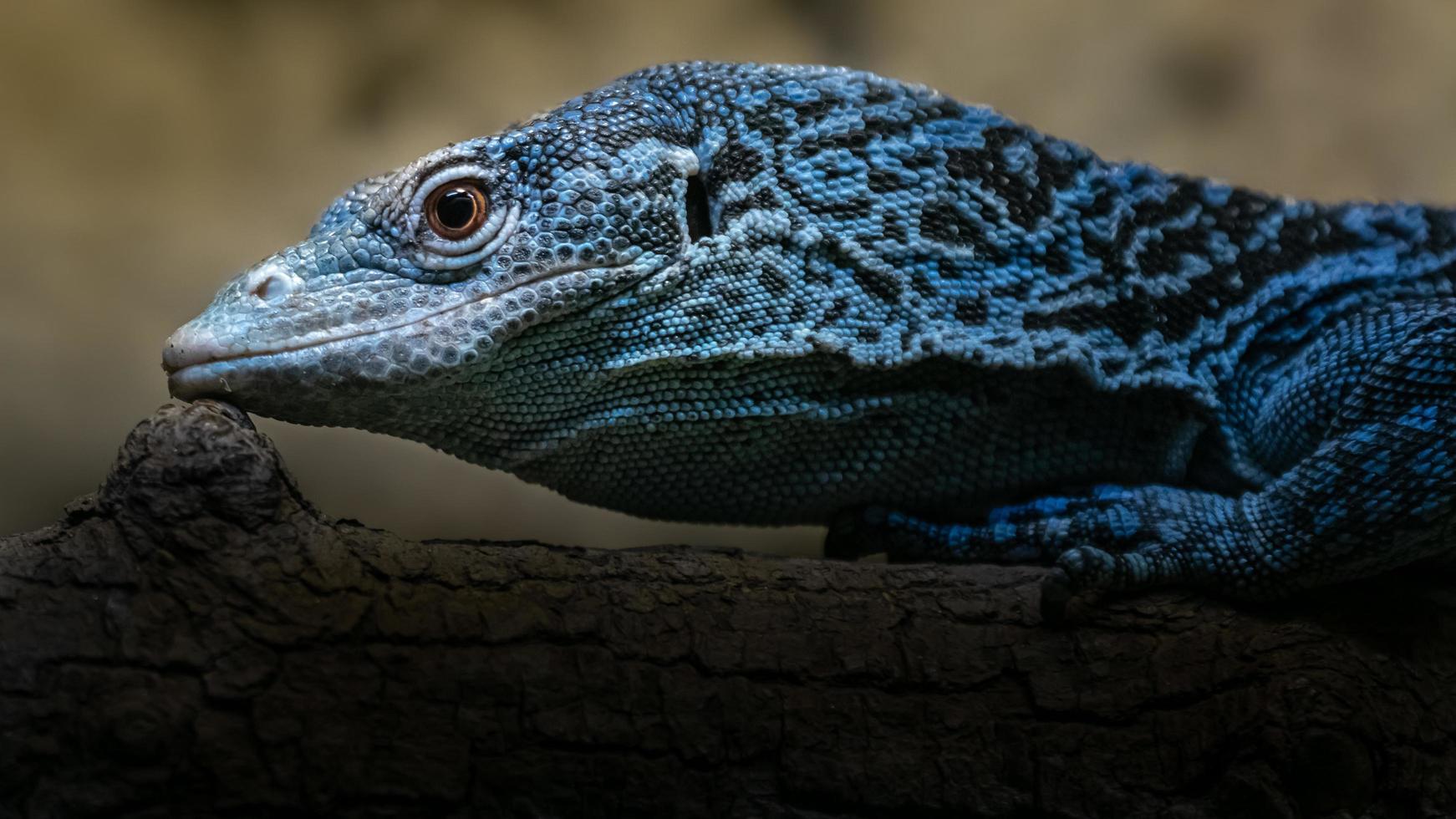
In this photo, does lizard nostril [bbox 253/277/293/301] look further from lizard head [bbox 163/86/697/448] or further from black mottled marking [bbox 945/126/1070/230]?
black mottled marking [bbox 945/126/1070/230]

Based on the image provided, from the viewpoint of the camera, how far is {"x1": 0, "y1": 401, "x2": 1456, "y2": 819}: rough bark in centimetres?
204

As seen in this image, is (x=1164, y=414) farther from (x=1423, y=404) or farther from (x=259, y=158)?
(x=259, y=158)

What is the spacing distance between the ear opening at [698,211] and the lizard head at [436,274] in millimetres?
91

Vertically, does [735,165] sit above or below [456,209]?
above

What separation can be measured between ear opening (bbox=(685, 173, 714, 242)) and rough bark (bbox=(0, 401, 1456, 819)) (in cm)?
108

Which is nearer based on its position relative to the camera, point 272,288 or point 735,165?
point 272,288

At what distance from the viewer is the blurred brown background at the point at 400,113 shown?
192 inches

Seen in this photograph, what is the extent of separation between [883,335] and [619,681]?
4.60 ft

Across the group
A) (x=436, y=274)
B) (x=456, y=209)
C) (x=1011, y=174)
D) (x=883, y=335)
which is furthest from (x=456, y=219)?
(x=1011, y=174)

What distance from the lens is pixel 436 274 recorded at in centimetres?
294

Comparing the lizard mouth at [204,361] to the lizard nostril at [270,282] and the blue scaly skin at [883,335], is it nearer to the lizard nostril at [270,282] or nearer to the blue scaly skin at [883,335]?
the blue scaly skin at [883,335]

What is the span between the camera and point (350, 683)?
7.06 feet

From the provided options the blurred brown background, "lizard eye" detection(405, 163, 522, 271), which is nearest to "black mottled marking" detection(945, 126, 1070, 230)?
"lizard eye" detection(405, 163, 522, 271)

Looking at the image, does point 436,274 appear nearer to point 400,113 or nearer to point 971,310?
point 971,310
